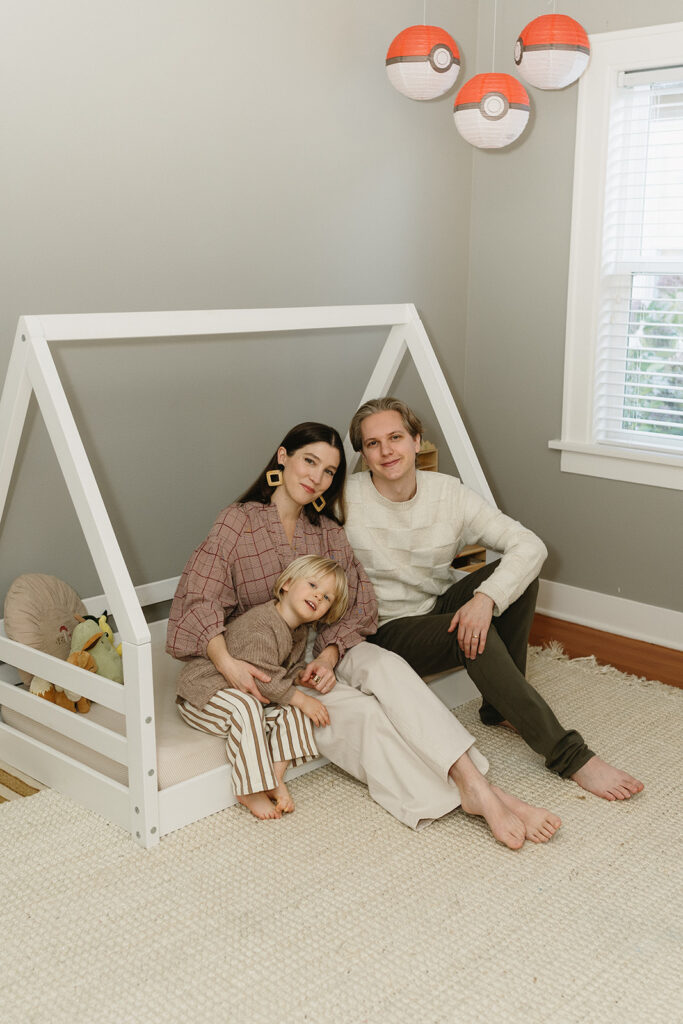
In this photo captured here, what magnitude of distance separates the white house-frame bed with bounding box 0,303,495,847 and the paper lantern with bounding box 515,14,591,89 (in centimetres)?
93

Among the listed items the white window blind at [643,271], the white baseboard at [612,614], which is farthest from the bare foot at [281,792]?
the white window blind at [643,271]

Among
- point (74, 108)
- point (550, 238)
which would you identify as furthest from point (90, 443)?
point (550, 238)

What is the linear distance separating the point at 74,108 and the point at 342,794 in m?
1.62

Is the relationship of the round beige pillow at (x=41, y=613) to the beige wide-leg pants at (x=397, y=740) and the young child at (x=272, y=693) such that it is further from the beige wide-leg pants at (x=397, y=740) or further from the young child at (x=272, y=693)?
the beige wide-leg pants at (x=397, y=740)

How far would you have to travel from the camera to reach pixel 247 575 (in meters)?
2.14

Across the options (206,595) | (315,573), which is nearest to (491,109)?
(315,573)

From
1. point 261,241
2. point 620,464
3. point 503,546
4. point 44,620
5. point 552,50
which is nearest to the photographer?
point 44,620

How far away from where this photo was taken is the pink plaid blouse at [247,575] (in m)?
2.04

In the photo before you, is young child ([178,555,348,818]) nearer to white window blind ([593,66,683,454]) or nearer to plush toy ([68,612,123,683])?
plush toy ([68,612,123,683])

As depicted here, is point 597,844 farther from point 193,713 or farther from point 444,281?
point 444,281

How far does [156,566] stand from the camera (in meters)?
2.63

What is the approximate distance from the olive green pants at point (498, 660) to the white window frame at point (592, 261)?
0.85m

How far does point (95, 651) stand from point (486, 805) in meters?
0.91

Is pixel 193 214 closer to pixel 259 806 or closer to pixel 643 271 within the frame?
pixel 643 271
